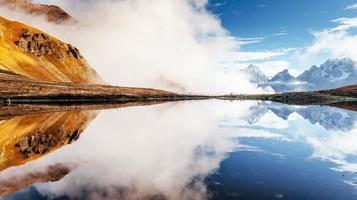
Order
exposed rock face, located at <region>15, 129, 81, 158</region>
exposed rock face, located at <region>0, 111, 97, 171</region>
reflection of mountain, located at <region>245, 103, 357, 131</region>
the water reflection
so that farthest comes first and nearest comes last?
reflection of mountain, located at <region>245, 103, 357, 131</region>
exposed rock face, located at <region>15, 129, 81, 158</region>
exposed rock face, located at <region>0, 111, 97, 171</region>
the water reflection

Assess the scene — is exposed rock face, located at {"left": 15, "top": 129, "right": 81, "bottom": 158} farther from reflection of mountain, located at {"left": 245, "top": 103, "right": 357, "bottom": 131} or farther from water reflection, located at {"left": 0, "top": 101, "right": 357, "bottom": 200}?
reflection of mountain, located at {"left": 245, "top": 103, "right": 357, "bottom": 131}

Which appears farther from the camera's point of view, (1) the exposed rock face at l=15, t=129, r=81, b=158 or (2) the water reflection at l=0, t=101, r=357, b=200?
(1) the exposed rock face at l=15, t=129, r=81, b=158

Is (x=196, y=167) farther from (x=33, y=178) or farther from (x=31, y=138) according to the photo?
(x=31, y=138)

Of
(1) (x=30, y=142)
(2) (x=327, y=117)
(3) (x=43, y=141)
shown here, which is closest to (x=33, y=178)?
(1) (x=30, y=142)

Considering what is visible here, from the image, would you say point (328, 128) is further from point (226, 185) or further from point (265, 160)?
point (226, 185)

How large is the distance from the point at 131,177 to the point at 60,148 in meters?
15.4

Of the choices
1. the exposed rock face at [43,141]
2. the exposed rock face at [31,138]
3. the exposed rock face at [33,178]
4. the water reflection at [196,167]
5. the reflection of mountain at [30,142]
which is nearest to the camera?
the exposed rock face at [33,178]

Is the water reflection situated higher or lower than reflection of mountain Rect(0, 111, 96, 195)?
lower

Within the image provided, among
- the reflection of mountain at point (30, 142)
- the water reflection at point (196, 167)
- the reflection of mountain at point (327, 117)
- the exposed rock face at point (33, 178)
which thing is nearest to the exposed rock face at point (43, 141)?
the reflection of mountain at point (30, 142)

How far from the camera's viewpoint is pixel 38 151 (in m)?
37.1

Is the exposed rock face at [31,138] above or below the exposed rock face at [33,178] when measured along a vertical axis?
above

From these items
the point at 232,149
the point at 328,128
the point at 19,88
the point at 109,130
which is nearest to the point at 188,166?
the point at 232,149

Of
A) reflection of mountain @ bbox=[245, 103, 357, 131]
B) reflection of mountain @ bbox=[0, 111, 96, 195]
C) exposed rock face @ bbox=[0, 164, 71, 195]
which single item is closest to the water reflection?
exposed rock face @ bbox=[0, 164, 71, 195]

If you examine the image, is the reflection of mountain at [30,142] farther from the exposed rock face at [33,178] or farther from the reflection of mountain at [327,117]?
the reflection of mountain at [327,117]
